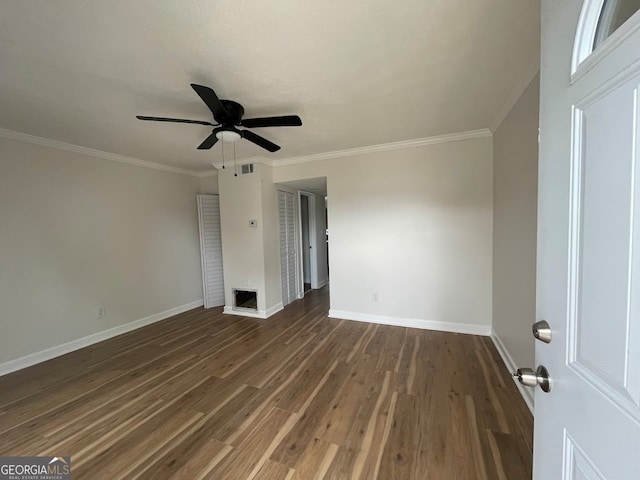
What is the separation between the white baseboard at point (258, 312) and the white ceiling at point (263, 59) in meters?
2.71

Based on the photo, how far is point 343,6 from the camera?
1.24 meters

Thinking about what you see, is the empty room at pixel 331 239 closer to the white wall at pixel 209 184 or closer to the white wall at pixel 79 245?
the white wall at pixel 79 245

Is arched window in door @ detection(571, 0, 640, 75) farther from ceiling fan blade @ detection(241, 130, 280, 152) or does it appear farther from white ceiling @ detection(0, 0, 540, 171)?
ceiling fan blade @ detection(241, 130, 280, 152)

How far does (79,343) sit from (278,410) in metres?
2.86

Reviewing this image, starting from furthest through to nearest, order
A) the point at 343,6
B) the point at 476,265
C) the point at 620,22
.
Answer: the point at 476,265 → the point at 343,6 → the point at 620,22

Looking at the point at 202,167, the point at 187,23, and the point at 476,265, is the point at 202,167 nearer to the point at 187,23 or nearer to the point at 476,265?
the point at 187,23

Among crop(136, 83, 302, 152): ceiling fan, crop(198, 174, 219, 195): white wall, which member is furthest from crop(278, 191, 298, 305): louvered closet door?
crop(136, 83, 302, 152): ceiling fan

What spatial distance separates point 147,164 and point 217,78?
2760 mm

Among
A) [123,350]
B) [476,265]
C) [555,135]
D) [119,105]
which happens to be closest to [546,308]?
[555,135]

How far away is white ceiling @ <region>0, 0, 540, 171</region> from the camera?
126 centimetres

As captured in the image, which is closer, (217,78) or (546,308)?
(546,308)

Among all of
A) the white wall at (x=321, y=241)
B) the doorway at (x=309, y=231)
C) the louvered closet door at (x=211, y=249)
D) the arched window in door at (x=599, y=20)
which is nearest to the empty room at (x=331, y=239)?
the arched window in door at (x=599, y=20)

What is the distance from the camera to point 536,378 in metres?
0.73

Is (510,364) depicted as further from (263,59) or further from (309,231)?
(309,231)
